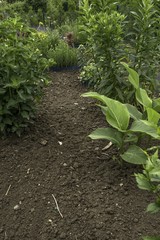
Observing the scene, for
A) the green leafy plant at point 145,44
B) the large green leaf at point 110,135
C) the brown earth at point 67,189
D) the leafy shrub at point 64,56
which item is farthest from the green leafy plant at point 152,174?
the leafy shrub at point 64,56

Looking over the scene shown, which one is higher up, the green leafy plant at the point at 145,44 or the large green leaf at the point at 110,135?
the green leafy plant at the point at 145,44

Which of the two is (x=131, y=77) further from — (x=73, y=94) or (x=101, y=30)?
(x=73, y=94)

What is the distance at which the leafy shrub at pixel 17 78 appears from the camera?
10.4ft

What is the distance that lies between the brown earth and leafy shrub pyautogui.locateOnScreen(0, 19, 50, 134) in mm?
206

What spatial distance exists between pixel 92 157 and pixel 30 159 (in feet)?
1.83

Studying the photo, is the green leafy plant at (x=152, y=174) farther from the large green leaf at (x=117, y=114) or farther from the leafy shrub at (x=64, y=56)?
the leafy shrub at (x=64, y=56)

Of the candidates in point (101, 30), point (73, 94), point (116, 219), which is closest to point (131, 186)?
point (116, 219)

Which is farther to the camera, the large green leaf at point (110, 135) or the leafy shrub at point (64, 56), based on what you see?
the leafy shrub at point (64, 56)

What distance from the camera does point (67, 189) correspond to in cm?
288

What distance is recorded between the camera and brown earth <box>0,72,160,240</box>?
8.37 feet

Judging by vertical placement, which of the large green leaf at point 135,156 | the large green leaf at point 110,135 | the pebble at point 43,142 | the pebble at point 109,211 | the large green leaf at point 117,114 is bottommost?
the pebble at point 109,211

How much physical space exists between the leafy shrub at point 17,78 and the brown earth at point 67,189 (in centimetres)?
21

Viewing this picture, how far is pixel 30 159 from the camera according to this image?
3.19 metres

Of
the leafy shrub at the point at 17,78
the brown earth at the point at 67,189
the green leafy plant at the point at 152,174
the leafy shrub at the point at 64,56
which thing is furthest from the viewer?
the leafy shrub at the point at 64,56
